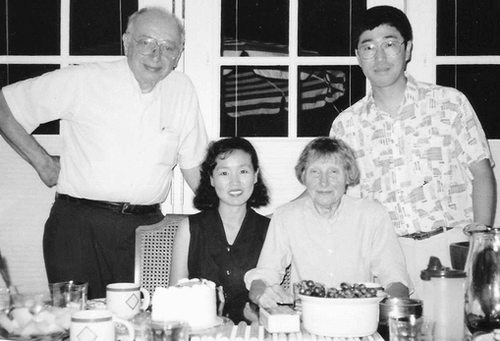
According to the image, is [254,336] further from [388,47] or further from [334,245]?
[388,47]

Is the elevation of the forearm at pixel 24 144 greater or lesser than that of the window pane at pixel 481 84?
lesser

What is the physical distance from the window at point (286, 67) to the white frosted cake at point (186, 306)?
1661mm

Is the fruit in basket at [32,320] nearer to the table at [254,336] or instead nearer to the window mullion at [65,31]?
the table at [254,336]

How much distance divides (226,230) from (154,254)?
0.32 m

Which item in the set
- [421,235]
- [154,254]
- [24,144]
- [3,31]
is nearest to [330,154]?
[421,235]

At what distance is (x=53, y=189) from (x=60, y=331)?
1.85m

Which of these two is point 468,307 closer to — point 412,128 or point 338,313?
point 338,313

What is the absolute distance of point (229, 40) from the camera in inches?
118

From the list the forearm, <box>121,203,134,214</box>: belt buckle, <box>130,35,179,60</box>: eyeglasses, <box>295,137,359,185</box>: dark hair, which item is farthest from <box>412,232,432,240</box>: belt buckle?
the forearm

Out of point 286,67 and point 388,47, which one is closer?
point 388,47

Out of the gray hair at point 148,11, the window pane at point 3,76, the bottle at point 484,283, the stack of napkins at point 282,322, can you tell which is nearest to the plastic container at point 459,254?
the bottle at point 484,283

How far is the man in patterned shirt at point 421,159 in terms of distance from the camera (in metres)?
2.37

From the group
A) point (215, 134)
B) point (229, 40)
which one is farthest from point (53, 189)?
point (229, 40)

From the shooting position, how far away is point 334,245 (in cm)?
216
